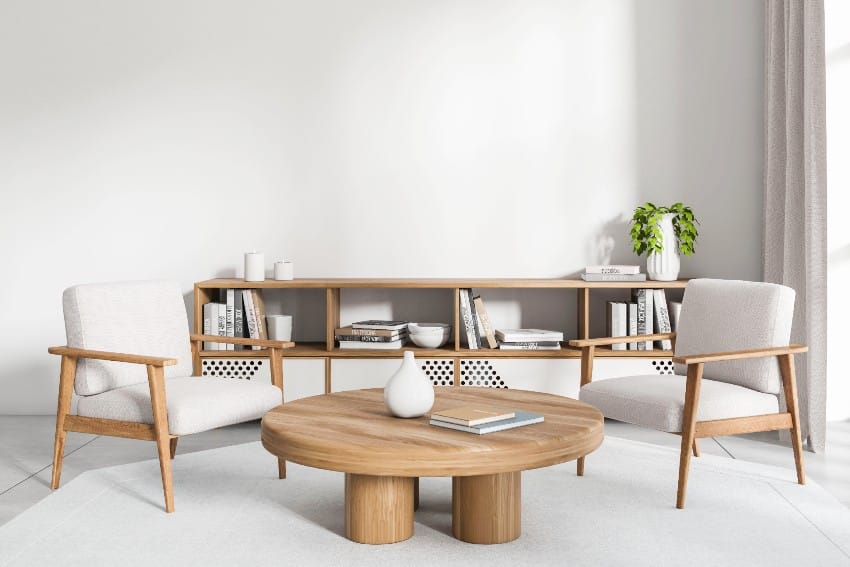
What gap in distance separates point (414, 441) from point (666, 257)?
97.0 inches

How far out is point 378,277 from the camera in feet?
15.6

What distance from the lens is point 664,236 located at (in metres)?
4.42

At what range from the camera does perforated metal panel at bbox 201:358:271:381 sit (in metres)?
4.43

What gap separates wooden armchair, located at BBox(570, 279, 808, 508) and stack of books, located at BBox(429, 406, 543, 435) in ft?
2.04

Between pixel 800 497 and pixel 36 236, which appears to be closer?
pixel 800 497

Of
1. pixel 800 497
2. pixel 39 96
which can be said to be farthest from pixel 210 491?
pixel 39 96

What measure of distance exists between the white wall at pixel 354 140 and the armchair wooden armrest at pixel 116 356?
159 centimetres

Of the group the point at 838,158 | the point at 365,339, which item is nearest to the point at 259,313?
the point at 365,339

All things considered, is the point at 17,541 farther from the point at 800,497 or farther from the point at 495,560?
the point at 800,497

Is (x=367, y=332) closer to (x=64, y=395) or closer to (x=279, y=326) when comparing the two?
(x=279, y=326)

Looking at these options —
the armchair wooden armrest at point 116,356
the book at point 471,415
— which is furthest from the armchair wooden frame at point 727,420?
the armchair wooden armrest at point 116,356

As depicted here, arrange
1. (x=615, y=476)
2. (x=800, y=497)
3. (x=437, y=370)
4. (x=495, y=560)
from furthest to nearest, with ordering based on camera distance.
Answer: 1. (x=437, y=370)
2. (x=615, y=476)
3. (x=800, y=497)
4. (x=495, y=560)

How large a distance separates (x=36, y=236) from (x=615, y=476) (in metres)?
3.47

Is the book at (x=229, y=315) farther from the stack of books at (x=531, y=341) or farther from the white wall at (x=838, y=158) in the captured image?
the white wall at (x=838, y=158)
